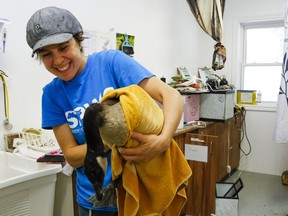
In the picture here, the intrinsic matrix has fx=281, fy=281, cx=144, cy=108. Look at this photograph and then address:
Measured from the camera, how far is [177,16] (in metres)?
3.58

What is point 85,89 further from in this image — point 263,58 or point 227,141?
point 263,58

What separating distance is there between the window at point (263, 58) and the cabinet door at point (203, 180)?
6.72ft

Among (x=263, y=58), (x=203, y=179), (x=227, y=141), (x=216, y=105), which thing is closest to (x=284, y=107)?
(x=216, y=105)

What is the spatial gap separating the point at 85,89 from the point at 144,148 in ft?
1.16

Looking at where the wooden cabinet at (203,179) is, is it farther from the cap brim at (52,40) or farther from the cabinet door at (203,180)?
the cap brim at (52,40)

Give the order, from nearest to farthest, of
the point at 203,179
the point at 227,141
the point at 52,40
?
the point at 52,40 < the point at 203,179 < the point at 227,141

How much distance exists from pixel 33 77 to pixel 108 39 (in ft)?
2.74

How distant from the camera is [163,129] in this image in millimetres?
769

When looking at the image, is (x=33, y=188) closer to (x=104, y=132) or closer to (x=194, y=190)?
(x=104, y=132)

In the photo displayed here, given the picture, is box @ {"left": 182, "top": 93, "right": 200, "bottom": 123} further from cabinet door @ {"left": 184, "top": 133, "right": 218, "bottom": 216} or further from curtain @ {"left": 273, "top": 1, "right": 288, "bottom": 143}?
curtain @ {"left": 273, "top": 1, "right": 288, "bottom": 143}

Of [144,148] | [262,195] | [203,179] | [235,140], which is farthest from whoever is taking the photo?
[235,140]

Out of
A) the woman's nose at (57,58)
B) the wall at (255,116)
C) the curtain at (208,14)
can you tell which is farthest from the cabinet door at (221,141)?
the woman's nose at (57,58)

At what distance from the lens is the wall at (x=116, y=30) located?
1.79 metres

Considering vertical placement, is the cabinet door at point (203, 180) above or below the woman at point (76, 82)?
below
